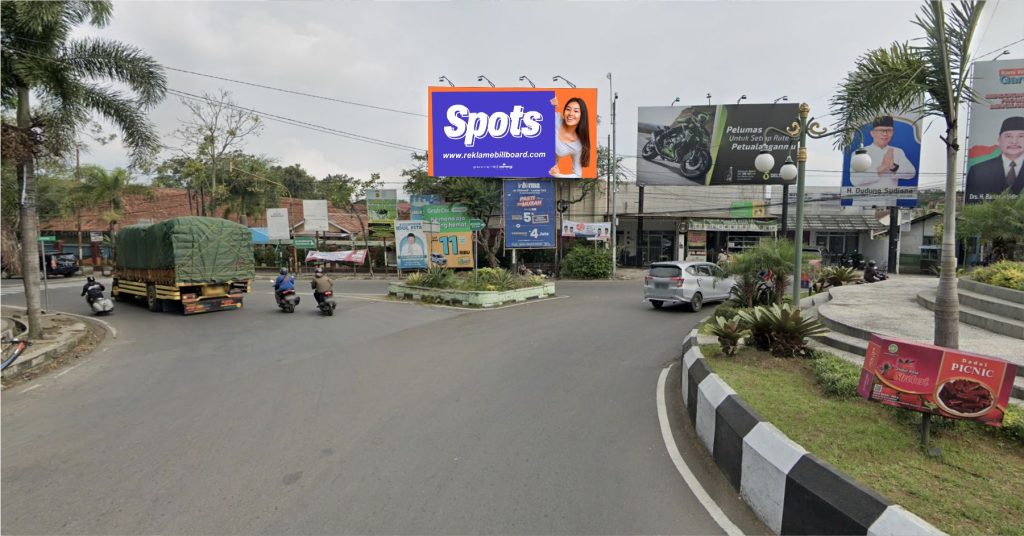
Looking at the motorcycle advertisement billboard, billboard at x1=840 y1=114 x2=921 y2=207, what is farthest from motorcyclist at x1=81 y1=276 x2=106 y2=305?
billboard at x1=840 y1=114 x2=921 y2=207

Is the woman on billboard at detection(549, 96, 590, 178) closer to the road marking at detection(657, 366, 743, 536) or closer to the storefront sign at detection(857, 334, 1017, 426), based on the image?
the road marking at detection(657, 366, 743, 536)

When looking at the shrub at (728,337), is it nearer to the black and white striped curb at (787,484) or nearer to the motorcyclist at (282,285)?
the black and white striped curb at (787,484)

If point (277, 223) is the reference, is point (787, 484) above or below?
below

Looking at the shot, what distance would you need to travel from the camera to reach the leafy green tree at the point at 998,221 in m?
11.2

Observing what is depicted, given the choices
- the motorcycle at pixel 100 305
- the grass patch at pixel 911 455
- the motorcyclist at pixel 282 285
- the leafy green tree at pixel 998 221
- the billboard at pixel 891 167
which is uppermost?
the billboard at pixel 891 167

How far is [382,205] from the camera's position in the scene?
2962cm

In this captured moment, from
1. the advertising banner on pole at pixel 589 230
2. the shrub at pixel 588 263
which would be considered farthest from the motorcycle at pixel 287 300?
the advertising banner on pole at pixel 589 230

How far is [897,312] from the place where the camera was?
9852mm

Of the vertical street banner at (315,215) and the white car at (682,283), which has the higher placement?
the vertical street banner at (315,215)

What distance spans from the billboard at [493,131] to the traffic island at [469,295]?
29.9ft

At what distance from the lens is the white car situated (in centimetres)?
1459

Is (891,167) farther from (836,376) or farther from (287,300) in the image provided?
(287,300)

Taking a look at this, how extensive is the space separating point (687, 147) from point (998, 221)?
65.0 feet

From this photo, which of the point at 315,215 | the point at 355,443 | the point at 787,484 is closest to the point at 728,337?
the point at 787,484
